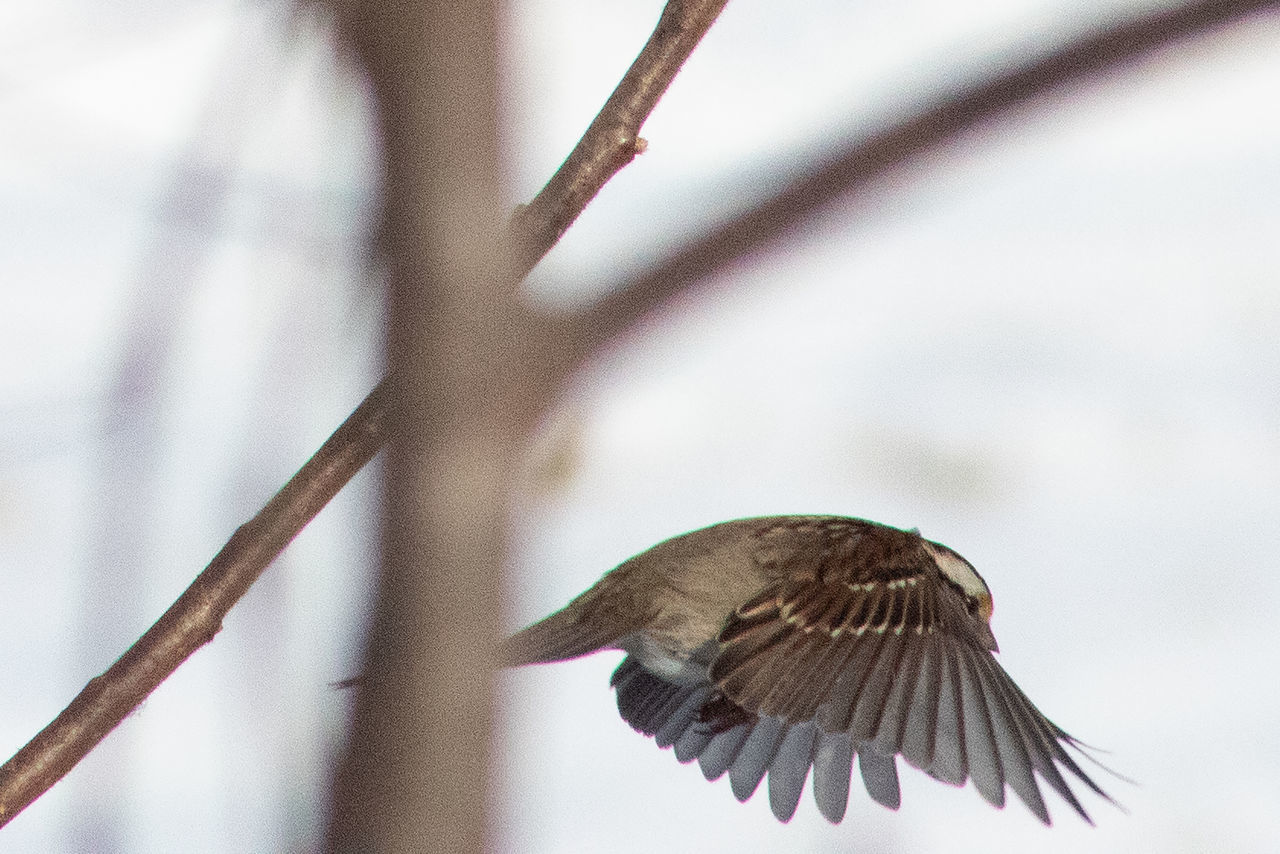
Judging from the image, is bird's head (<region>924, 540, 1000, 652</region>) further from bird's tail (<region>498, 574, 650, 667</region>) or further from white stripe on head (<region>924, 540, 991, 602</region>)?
bird's tail (<region>498, 574, 650, 667</region>)

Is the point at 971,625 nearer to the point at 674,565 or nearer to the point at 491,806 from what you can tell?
the point at 674,565

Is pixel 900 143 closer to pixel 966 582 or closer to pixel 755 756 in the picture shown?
pixel 755 756

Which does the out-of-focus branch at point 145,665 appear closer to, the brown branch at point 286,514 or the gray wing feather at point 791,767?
the brown branch at point 286,514

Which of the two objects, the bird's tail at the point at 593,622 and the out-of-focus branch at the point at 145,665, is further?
the bird's tail at the point at 593,622

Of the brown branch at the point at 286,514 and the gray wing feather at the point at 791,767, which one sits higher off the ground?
the brown branch at the point at 286,514

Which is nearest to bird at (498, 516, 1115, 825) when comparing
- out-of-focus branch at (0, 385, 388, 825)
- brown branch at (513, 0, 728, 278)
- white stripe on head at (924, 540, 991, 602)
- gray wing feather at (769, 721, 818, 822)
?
gray wing feather at (769, 721, 818, 822)

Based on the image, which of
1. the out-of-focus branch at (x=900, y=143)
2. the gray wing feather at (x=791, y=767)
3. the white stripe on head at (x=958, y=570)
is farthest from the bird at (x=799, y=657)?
the out-of-focus branch at (x=900, y=143)

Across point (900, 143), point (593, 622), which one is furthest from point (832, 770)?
point (900, 143)

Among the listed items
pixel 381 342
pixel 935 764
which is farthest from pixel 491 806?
pixel 935 764

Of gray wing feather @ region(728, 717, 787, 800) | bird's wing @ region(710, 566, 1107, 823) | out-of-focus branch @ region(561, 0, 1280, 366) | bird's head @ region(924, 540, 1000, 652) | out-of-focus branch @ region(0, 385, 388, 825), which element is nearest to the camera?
out-of-focus branch @ region(561, 0, 1280, 366)
